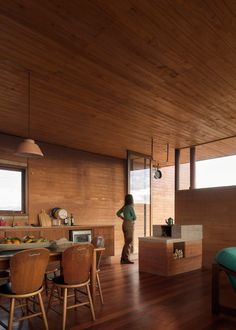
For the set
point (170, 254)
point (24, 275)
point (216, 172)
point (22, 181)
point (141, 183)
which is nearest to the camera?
point (24, 275)

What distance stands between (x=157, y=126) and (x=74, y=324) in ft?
11.8

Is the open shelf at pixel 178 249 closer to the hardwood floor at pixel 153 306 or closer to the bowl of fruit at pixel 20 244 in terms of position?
the hardwood floor at pixel 153 306

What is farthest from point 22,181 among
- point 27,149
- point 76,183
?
point 27,149

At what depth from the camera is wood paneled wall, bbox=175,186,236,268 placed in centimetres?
597

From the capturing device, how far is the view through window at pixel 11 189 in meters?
6.05

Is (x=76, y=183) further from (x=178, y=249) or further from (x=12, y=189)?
(x=178, y=249)

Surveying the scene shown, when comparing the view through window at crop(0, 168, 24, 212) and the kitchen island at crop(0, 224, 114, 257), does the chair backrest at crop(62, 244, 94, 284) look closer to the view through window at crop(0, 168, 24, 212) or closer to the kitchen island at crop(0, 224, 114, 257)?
the kitchen island at crop(0, 224, 114, 257)

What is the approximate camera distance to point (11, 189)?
618 cm

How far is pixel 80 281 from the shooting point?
326 centimetres

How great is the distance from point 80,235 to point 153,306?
286cm

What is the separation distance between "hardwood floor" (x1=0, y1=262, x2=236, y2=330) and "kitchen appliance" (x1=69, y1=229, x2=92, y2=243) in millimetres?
1049

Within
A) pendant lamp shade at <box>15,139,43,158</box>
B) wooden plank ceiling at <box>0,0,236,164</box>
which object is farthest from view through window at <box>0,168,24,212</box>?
pendant lamp shade at <box>15,139,43,158</box>

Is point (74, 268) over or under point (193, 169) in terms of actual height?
under

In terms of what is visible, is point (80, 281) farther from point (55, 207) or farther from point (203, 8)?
point (55, 207)
